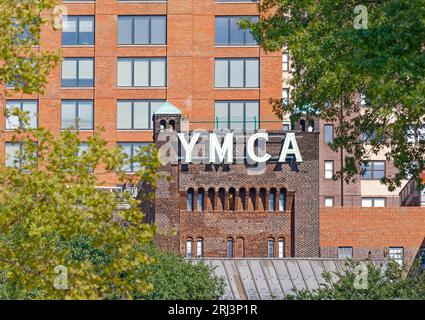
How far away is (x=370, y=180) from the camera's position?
133500 millimetres

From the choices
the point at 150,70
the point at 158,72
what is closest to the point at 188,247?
the point at 158,72

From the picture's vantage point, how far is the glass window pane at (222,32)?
110188 mm

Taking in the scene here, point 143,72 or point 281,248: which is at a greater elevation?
point 143,72

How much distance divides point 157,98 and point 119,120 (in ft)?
11.7

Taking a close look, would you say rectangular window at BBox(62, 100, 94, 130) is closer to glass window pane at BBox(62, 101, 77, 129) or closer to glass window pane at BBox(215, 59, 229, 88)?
glass window pane at BBox(62, 101, 77, 129)

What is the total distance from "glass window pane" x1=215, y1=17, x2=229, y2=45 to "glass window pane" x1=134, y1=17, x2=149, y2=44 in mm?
5695

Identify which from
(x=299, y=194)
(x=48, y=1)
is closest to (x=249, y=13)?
(x=299, y=194)

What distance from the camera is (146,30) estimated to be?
11056cm

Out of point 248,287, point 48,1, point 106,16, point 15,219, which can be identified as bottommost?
point 248,287

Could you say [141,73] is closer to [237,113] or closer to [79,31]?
[79,31]

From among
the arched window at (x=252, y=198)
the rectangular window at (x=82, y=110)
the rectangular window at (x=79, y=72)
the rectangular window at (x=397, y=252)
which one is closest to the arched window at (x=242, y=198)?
the arched window at (x=252, y=198)

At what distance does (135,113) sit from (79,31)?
26.8ft

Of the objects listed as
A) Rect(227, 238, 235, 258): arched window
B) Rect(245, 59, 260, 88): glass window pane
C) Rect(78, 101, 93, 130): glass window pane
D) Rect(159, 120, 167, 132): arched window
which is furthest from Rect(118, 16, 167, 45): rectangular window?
Rect(227, 238, 235, 258): arched window
